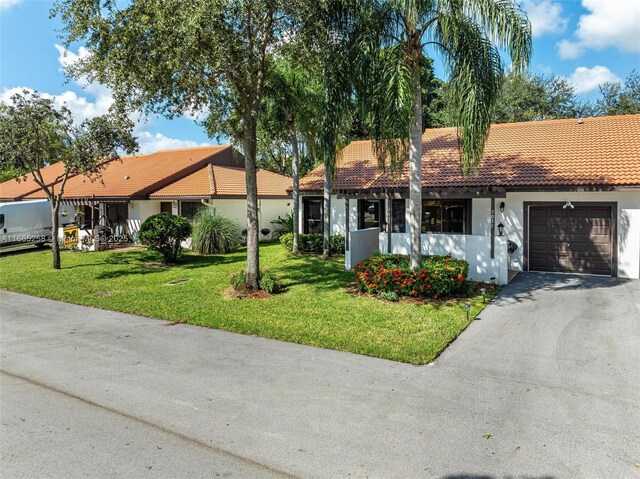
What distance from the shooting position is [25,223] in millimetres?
22641

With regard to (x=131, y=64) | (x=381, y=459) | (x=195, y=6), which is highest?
(x=195, y=6)

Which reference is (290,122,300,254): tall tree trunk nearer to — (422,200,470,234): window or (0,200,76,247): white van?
(422,200,470,234): window

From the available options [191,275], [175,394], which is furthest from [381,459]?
[191,275]

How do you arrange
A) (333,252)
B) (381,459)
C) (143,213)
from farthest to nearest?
(143,213) → (333,252) → (381,459)

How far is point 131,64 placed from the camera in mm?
10055

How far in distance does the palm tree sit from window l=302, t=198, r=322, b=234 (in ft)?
32.6

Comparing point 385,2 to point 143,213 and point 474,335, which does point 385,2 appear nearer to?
point 474,335

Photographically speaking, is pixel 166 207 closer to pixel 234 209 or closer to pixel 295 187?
pixel 234 209

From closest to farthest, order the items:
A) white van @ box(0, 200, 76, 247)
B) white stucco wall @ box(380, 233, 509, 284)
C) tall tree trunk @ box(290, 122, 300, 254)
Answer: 1. white stucco wall @ box(380, 233, 509, 284)
2. tall tree trunk @ box(290, 122, 300, 254)
3. white van @ box(0, 200, 76, 247)

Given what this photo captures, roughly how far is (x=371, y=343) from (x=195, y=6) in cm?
743

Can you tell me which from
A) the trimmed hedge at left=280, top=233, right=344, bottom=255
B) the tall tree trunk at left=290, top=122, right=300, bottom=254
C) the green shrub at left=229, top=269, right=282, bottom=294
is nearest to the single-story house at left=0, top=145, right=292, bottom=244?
the tall tree trunk at left=290, top=122, right=300, bottom=254

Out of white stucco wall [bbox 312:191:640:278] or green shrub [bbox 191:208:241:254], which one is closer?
white stucco wall [bbox 312:191:640:278]

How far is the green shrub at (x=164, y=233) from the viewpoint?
15.6 m

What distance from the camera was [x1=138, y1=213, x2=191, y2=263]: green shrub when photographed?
1561 cm
